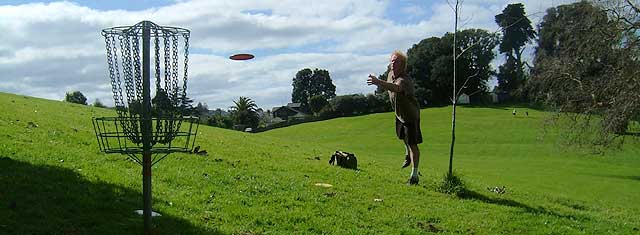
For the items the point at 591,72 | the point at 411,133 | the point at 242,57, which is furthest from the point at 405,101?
the point at 591,72

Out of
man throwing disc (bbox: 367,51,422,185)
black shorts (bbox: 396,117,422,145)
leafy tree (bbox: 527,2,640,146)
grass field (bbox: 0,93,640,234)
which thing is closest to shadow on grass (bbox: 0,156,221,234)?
grass field (bbox: 0,93,640,234)

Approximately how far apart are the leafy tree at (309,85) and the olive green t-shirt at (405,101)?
11691 centimetres

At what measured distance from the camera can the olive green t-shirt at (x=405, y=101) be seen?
12.6 metres

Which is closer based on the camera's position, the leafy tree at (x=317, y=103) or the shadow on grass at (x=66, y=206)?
the shadow on grass at (x=66, y=206)

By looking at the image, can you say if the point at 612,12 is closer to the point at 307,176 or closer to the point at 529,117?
the point at 307,176

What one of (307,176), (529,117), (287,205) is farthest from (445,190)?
(529,117)

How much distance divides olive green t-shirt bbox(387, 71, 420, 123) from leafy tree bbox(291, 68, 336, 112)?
117m

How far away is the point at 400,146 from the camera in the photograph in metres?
49.8

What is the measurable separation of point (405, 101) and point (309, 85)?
123652 millimetres

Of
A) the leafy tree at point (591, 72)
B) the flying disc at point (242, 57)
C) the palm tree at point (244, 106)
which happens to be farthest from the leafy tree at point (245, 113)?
the flying disc at point (242, 57)

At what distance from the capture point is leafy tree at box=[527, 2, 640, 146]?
2812 centimetres

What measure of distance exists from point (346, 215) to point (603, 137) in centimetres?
2443

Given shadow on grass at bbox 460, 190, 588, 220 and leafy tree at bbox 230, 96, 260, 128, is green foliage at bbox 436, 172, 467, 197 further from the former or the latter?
leafy tree at bbox 230, 96, 260, 128

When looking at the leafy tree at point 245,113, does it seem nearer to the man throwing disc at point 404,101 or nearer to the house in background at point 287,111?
the house in background at point 287,111
